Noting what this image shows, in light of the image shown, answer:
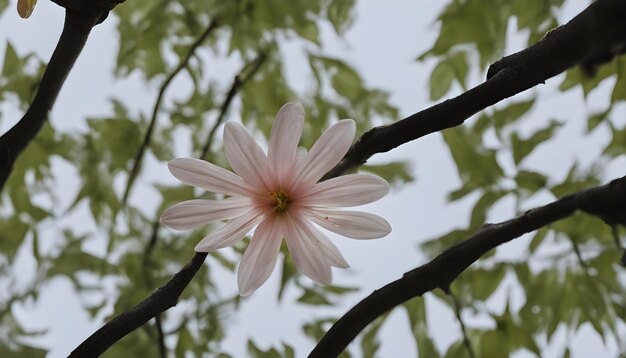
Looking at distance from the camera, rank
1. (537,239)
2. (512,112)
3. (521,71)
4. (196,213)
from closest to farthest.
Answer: (521,71) → (196,213) → (537,239) → (512,112)

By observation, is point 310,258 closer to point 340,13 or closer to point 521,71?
point 521,71

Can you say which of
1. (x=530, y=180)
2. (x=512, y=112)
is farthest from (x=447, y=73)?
(x=530, y=180)

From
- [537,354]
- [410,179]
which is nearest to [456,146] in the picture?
[410,179]

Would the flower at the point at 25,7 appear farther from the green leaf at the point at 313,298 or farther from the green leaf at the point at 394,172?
the green leaf at the point at 394,172

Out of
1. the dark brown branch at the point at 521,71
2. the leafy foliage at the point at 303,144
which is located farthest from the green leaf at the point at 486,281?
the dark brown branch at the point at 521,71

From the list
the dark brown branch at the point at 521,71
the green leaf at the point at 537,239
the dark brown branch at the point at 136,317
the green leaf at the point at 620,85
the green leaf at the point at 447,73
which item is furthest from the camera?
the green leaf at the point at 447,73

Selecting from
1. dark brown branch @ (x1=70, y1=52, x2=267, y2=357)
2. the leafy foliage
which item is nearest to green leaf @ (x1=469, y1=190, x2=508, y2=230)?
the leafy foliage

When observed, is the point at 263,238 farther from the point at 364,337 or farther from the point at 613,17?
the point at 364,337
